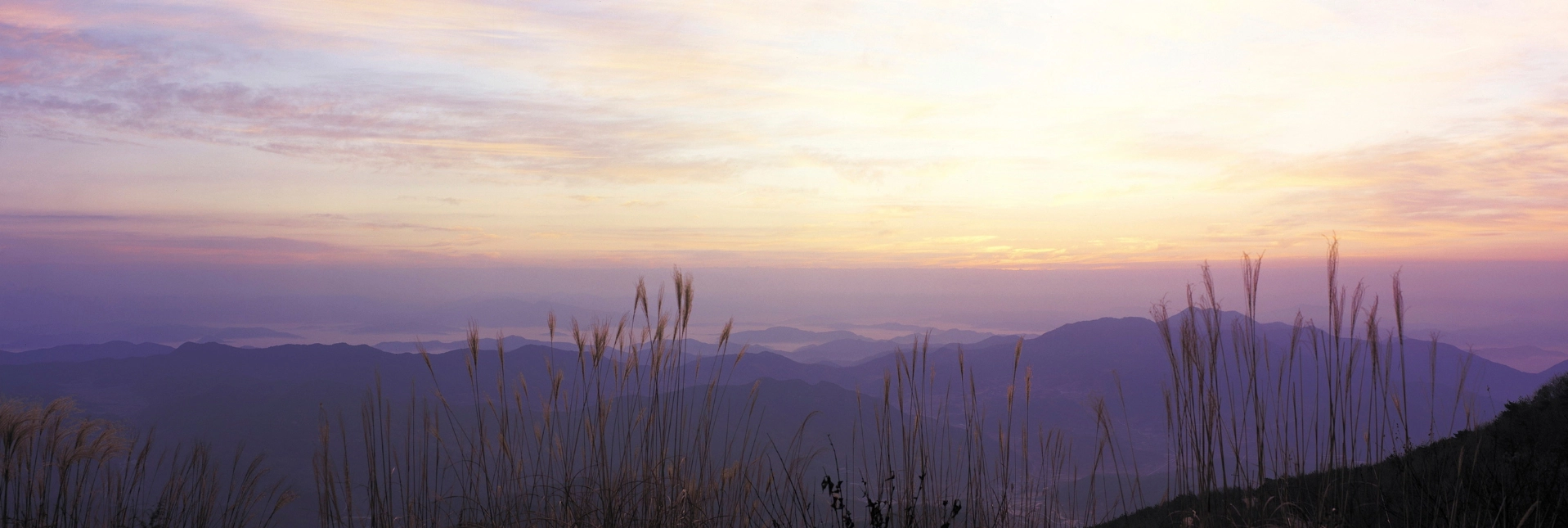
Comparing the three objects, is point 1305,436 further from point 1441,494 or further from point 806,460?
point 806,460

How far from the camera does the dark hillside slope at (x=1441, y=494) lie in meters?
Result: 2.96

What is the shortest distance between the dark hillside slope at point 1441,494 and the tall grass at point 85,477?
454 cm

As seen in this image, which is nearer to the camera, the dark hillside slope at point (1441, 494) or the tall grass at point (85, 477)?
the dark hillside slope at point (1441, 494)

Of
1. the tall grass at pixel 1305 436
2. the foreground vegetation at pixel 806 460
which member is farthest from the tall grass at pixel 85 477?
the tall grass at pixel 1305 436

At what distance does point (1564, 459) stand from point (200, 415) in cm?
19373

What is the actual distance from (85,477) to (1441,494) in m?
6.58

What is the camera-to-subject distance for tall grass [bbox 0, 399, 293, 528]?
3586mm

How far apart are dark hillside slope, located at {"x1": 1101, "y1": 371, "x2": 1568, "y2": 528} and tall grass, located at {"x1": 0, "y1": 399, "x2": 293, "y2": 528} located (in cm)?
454

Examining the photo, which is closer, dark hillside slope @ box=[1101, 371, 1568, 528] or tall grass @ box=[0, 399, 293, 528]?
dark hillside slope @ box=[1101, 371, 1568, 528]

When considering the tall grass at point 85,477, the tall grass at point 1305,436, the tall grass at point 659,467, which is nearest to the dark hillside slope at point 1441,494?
the tall grass at point 1305,436

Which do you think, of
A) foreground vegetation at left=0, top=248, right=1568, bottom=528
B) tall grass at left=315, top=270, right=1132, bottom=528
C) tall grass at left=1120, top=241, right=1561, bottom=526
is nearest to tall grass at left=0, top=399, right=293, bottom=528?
foreground vegetation at left=0, top=248, right=1568, bottom=528

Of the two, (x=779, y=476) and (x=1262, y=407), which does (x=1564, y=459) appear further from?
(x=779, y=476)

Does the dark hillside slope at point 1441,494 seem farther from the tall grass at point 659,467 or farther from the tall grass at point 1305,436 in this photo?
the tall grass at point 659,467

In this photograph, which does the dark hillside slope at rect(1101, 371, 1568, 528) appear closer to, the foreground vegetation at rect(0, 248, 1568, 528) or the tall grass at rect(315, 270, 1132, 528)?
the foreground vegetation at rect(0, 248, 1568, 528)
